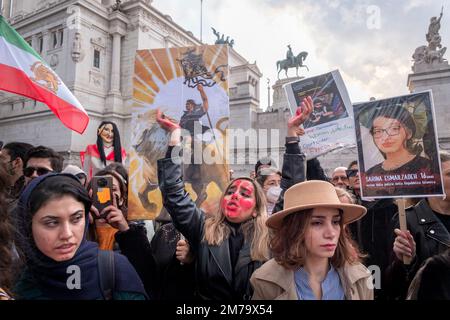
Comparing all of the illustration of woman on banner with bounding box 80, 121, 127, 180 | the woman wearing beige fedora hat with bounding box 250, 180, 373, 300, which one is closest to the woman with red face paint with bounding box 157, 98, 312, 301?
the woman wearing beige fedora hat with bounding box 250, 180, 373, 300

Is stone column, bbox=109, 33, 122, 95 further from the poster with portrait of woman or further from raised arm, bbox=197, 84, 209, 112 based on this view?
the poster with portrait of woman

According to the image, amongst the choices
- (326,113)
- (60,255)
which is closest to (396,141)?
(326,113)

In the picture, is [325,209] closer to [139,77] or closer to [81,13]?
[139,77]

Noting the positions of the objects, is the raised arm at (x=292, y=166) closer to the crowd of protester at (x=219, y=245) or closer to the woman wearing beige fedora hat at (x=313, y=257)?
the crowd of protester at (x=219, y=245)

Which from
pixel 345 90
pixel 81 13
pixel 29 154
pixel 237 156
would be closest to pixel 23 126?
pixel 81 13

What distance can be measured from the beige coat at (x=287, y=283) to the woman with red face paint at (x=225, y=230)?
34cm

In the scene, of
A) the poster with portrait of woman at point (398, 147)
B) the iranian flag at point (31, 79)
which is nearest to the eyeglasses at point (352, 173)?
the poster with portrait of woman at point (398, 147)

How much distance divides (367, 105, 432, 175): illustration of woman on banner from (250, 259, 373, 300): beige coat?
43.8 inches

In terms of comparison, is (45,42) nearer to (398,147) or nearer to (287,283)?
(398,147)

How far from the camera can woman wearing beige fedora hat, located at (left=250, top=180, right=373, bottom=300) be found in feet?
6.98

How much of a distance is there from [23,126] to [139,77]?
28870 mm

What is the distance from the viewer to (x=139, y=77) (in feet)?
12.3

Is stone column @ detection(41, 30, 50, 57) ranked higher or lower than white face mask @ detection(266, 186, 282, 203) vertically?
higher

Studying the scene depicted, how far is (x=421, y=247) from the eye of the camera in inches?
108
